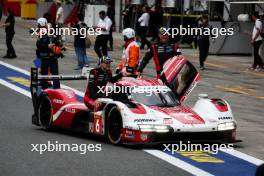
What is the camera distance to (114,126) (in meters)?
15.8

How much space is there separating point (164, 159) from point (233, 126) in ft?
5.82

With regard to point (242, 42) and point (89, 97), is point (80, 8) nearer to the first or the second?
point (242, 42)

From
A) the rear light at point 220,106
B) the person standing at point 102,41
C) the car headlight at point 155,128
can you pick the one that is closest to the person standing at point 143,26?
the person standing at point 102,41

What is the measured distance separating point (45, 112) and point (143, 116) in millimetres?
3238

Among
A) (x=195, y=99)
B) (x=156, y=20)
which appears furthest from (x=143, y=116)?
(x=156, y=20)

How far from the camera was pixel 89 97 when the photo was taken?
663 inches

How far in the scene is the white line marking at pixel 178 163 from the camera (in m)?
13.7

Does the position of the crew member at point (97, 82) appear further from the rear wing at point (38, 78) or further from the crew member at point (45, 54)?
the crew member at point (45, 54)

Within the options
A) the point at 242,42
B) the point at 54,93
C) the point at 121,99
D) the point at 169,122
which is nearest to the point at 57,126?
the point at 54,93

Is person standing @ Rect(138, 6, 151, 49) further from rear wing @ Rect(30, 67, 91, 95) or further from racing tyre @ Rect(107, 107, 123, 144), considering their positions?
racing tyre @ Rect(107, 107, 123, 144)

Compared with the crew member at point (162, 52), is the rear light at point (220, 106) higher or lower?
lower

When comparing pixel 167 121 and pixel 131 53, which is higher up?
pixel 131 53

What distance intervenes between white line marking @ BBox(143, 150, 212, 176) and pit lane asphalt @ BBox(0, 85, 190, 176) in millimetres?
139

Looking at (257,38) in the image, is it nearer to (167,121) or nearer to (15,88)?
(15,88)
